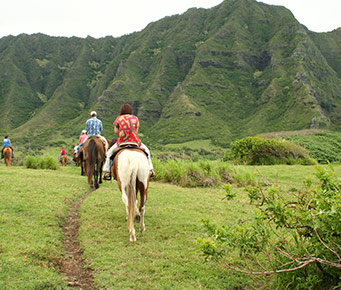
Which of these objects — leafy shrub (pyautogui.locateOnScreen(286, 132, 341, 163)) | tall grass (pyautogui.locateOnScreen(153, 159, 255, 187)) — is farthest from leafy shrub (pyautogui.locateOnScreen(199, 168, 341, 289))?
leafy shrub (pyautogui.locateOnScreen(286, 132, 341, 163))

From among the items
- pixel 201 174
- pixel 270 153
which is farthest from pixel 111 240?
pixel 270 153

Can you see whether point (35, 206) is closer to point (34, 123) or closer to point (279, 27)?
point (34, 123)

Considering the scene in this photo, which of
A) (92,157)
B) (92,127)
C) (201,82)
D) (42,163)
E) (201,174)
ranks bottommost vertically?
(42,163)

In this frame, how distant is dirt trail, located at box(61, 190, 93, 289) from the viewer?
12.3 feet

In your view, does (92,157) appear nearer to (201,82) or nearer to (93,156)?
(93,156)

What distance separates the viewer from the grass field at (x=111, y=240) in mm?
3701

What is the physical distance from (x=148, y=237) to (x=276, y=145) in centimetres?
1504

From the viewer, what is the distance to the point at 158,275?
3842mm

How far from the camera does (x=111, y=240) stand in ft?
16.6

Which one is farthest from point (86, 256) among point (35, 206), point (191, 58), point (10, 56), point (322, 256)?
point (10, 56)

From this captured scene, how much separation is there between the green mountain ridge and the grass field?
2343 inches

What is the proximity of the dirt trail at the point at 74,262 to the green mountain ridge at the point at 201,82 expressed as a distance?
61.5 metres

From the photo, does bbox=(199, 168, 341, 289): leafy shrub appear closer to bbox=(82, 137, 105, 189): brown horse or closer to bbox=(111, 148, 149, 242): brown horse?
bbox=(111, 148, 149, 242): brown horse

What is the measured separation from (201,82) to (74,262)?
93.7 metres
